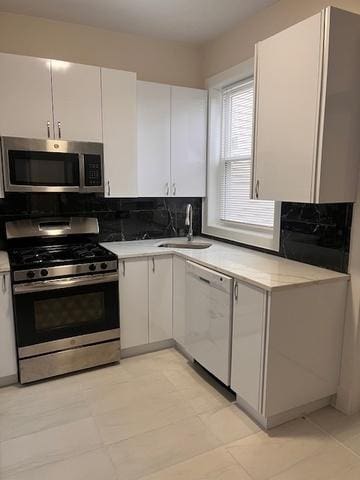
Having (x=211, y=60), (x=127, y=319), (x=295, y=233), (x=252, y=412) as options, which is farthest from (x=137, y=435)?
(x=211, y=60)

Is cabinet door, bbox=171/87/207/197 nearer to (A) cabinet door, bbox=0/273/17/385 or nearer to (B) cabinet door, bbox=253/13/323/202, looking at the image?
(B) cabinet door, bbox=253/13/323/202

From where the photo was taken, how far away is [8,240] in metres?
2.83

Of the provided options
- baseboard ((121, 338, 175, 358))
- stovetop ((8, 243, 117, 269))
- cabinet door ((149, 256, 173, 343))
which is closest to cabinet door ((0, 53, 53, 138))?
stovetop ((8, 243, 117, 269))

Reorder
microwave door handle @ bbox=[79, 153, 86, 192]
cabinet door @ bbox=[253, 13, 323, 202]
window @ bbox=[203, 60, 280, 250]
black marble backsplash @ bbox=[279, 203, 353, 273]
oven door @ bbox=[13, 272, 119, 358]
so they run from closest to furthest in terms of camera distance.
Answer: cabinet door @ bbox=[253, 13, 323, 202]
black marble backsplash @ bbox=[279, 203, 353, 273]
oven door @ bbox=[13, 272, 119, 358]
microwave door handle @ bbox=[79, 153, 86, 192]
window @ bbox=[203, 60, 280, 250]

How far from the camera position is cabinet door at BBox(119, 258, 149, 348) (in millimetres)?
2791

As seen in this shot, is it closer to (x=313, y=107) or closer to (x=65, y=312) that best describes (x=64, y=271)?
(x=65, y=312)

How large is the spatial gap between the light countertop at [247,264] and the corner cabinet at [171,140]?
55cm

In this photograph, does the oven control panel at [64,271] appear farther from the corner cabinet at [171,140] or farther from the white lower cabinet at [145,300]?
the corner cabinet at [171,140]

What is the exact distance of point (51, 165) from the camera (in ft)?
8.57

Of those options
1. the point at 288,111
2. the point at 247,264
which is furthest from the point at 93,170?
the point at 288,111

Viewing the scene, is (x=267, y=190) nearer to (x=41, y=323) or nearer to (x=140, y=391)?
(x=140, y=391)

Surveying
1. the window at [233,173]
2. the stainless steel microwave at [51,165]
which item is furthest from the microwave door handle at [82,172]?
the window at [233,173]

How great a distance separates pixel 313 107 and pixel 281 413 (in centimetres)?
181

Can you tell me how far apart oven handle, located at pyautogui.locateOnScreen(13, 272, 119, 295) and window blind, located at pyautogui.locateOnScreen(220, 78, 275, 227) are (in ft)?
4.36
